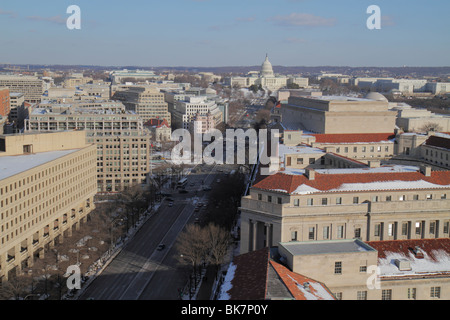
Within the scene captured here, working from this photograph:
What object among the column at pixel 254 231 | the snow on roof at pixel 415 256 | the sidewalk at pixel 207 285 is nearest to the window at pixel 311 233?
the column at pixel 254 231

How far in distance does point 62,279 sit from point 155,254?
8391 millimetres

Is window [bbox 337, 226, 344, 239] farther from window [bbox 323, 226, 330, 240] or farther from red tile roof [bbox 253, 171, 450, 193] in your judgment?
red tile roof [bbox 253, 171, 450, 193]

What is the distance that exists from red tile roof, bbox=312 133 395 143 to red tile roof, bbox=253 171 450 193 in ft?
68.9

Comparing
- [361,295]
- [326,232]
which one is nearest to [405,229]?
[326,232]

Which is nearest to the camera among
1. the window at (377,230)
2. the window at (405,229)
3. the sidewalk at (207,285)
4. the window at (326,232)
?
the sidewalk at (207,285)

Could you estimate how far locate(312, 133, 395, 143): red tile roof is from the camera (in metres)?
57.3

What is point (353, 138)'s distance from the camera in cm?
5778

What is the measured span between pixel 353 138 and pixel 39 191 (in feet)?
109

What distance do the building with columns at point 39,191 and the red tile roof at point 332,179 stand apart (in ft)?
55.7

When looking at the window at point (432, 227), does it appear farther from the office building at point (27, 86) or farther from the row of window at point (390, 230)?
the office building at point (27, 86)

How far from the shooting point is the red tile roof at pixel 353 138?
57281 mm

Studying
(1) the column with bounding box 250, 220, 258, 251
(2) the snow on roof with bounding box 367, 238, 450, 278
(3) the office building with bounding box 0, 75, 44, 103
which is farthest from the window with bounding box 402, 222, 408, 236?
(3) the office building with bounding box 0, 75, 44, 103

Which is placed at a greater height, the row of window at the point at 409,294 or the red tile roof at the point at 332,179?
the red tile roof at the point at 332,179

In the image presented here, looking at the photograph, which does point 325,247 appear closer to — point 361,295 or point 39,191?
point 361,295
